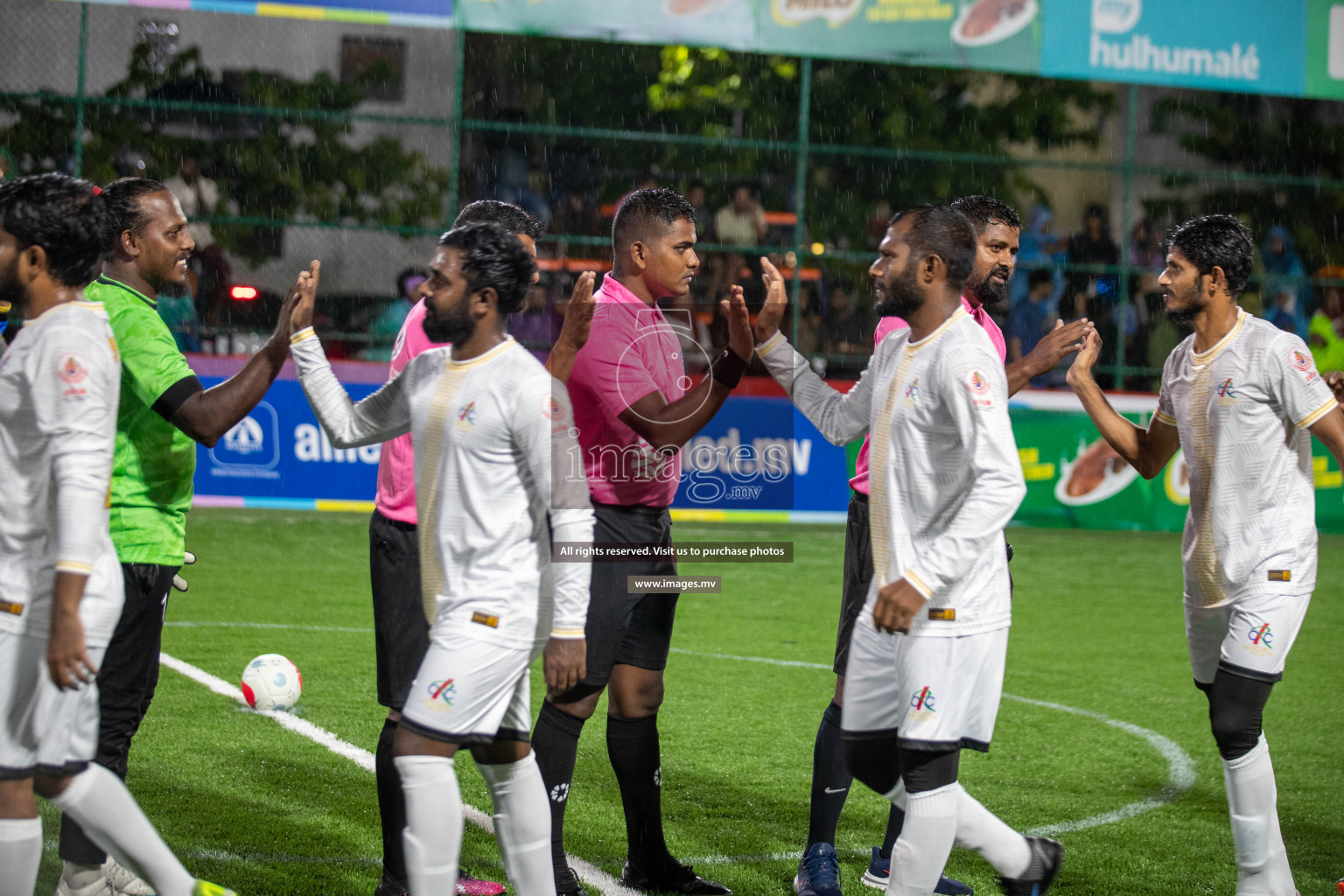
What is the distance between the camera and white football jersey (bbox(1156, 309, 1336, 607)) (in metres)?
4.61

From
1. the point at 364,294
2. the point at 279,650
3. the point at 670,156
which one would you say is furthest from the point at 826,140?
the point at 279,650

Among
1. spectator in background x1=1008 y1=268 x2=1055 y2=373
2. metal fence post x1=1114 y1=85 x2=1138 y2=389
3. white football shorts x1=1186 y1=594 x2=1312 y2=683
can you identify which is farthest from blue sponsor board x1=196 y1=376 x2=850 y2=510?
white football shorts x1=1186 y1=594 x2=1312 y2=683

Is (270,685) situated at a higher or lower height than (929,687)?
lower

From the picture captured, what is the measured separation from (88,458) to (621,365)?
5.82 ft

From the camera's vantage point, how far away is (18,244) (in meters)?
3.62


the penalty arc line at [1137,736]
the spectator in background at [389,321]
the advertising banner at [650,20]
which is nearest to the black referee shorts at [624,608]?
the penalty arc line at [1137,736]

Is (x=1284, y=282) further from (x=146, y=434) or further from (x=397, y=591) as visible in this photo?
(x=146, y=434)

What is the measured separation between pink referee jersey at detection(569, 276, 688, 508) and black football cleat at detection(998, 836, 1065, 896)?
1.65m

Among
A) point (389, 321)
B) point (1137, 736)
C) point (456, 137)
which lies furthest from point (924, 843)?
point (389, 321)

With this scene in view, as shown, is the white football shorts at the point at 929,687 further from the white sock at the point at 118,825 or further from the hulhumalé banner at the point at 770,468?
the hulhumalé banner at the point at 770,468

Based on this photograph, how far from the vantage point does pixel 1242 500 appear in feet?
15.3

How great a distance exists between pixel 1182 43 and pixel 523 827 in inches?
604

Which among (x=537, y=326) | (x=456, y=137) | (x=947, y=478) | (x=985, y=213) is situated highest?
(x=456, y=137)

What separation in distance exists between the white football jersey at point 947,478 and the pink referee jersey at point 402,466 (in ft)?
4.90
